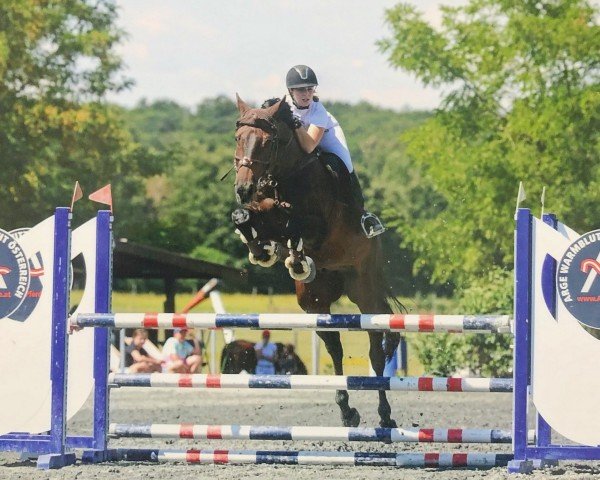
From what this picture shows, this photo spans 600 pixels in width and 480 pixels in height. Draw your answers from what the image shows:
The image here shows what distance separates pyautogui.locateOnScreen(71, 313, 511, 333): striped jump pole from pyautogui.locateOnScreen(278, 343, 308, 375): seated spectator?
7907 mm

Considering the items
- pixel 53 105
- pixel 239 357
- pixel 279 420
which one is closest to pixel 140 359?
pixel 239 357

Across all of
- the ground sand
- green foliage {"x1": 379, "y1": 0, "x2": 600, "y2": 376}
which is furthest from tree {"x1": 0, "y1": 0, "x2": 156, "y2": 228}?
the ground sand

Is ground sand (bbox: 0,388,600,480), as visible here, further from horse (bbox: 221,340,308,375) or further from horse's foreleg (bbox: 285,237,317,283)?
horse's foreleg (bbox: 285,237,317,283)

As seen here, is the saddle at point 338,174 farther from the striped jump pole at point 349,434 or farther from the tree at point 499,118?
the tree at point 499,118

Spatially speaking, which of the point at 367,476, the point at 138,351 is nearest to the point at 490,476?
the point at 367,476

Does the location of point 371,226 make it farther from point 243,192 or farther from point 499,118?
point 499,118

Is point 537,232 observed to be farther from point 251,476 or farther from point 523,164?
point 523,164

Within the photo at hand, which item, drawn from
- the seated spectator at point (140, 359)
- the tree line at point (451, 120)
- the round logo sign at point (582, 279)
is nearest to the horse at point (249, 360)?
the seated spectator at point (140, 359)

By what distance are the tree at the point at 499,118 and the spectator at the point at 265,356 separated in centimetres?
645

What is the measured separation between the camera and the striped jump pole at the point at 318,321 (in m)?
5.34

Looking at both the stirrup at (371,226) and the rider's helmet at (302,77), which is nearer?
the rider's helmet at (302,77)

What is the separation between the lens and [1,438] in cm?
602

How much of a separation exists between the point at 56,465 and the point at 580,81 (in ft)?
55.0

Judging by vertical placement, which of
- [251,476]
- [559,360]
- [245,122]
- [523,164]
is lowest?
[251,476]
